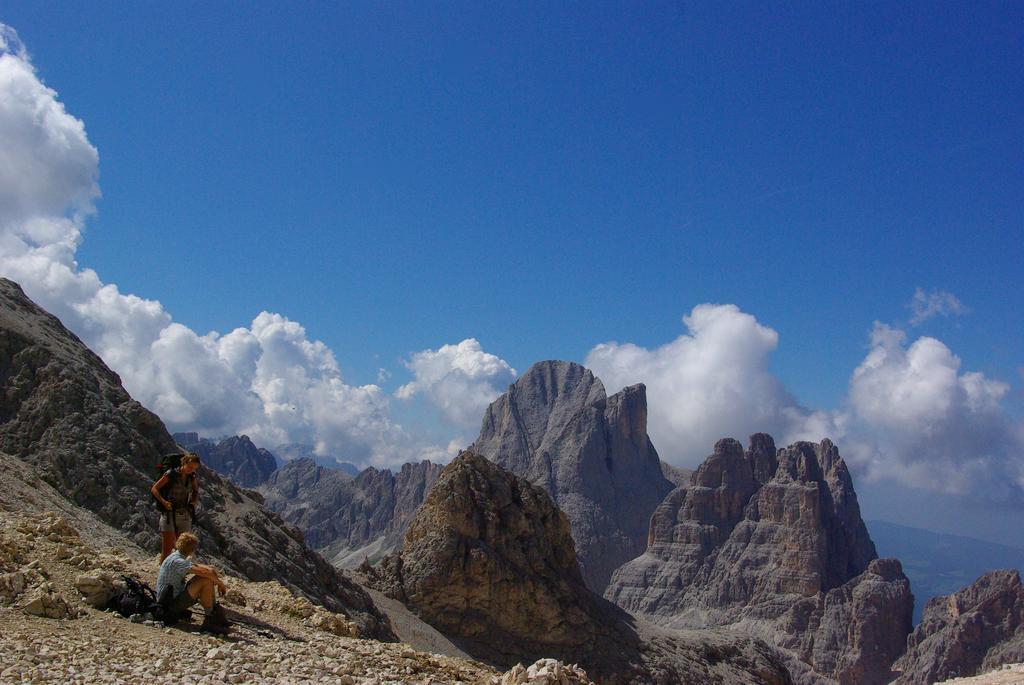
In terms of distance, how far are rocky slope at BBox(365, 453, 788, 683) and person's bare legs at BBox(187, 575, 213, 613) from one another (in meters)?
52.2

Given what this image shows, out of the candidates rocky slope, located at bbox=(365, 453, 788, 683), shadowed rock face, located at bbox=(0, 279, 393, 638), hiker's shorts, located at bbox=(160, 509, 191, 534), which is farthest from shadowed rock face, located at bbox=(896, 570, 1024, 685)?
hiker's shorts, located at bbox=(160, 509, 191, 534)

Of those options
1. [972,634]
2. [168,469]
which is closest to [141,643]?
[168,469]

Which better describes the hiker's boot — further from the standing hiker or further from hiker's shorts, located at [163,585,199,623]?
the standing hiker

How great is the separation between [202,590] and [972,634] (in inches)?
5101

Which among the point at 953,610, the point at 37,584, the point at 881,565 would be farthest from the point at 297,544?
the point at 881,565

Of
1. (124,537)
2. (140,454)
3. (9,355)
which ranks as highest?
(9,355)

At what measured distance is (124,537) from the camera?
3706 cm

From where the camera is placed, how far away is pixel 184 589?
1370 cm

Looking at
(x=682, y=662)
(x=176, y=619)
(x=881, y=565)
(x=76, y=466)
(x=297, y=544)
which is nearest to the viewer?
(x=176, y=619)

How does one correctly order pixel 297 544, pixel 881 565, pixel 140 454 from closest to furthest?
1. pixel 140 454
2. pixel 297 544
3. pixel 881 565

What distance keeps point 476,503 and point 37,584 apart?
60.5 m

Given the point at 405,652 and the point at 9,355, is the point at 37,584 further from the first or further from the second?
the point at 9,355

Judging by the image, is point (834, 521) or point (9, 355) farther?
point (834, 521)

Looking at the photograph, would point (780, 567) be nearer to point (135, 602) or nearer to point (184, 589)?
point (184, 589)
